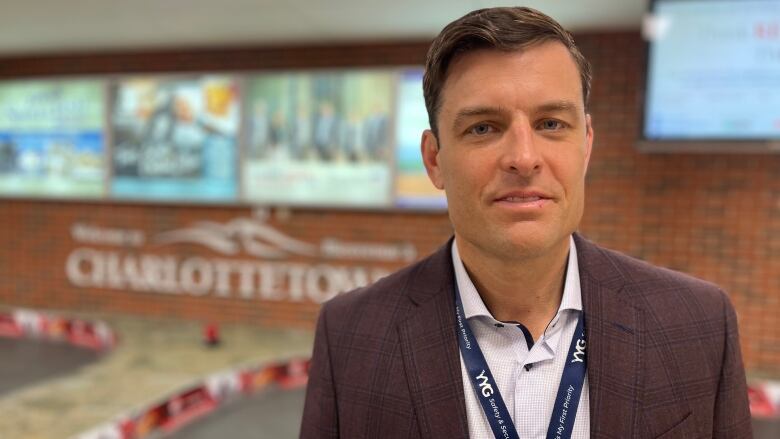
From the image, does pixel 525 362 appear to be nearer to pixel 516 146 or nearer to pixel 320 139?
pixel 516 146

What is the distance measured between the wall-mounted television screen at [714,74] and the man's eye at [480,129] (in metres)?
3.31

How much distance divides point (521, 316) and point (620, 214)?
13.1 feet

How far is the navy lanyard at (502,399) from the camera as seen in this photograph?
1051 millimetres

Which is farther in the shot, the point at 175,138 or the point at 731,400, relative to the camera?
the point at 175,138

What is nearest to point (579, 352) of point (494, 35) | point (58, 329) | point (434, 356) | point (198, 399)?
point (434, 356)

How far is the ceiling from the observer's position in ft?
13.9

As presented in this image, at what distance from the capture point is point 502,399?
108 cm

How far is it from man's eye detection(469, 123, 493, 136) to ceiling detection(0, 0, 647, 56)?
3.06 metres

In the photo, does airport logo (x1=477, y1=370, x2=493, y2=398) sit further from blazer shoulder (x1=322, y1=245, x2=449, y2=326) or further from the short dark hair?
the short dark hair

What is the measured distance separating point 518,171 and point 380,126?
422 centimetres

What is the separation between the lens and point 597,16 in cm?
430

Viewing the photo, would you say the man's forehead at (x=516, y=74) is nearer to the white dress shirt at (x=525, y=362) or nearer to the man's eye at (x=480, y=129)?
the man's eye at (x=480, y=129)

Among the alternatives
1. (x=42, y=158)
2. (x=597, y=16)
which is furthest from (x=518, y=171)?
(x=42, y=158)

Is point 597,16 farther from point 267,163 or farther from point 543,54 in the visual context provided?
point 543,54
